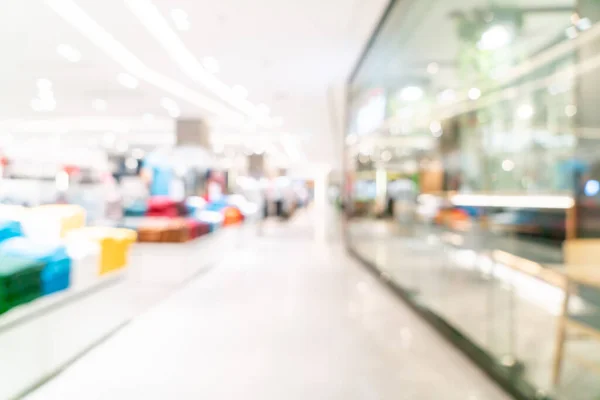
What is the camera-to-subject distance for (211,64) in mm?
8195

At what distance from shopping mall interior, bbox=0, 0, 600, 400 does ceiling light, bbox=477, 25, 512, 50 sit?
1 centimetres

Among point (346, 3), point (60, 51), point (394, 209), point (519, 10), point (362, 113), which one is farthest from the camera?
point (362, 113)

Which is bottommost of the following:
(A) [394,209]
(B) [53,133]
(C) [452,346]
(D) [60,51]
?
(C) [452,346]

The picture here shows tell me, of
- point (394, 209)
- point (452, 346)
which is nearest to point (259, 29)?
point (394, 209)

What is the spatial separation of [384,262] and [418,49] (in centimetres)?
334

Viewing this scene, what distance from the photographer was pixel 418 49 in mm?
6207

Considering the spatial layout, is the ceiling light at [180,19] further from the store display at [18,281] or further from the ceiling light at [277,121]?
the ceiling light at [277,121]

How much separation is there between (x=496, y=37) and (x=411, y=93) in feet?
8.65

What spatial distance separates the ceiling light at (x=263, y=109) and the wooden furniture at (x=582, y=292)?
979 cm

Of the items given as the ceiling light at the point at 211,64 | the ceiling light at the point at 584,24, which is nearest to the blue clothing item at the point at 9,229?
the ceiling light at the point at 584,24

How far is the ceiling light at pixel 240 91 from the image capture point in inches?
395

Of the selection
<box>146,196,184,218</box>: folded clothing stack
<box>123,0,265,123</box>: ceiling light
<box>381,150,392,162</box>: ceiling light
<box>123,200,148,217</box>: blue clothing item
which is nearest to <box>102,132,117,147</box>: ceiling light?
<box>123,200,148,217</box>: blue clothing item

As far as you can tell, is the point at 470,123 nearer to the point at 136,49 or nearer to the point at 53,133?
the point at 53,133

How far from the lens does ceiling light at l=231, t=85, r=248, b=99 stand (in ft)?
32.9
